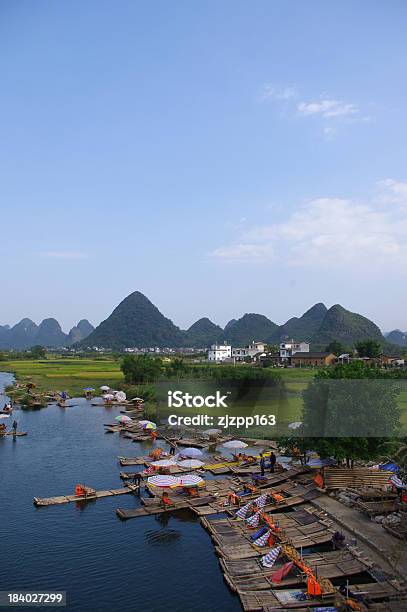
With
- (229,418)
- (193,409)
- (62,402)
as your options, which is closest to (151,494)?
(229,418)

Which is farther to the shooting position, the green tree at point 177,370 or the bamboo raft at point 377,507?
the green tree at point 177,370

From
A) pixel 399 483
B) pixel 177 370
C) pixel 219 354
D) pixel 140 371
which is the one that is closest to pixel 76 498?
pixel 399 483

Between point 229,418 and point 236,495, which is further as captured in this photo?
point 229,418

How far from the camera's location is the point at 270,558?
1811 centimetres

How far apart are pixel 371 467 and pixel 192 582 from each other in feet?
45.2

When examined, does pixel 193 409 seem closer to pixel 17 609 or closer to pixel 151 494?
pixel 151 494

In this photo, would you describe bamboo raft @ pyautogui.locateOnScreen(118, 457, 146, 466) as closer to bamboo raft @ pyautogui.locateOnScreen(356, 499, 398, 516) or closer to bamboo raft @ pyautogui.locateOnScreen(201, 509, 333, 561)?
bamboo raft @ pyautogui.locateOnScreen(201, 509, 333, 561)

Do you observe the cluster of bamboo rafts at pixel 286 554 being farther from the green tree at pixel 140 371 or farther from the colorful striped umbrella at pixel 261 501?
the green tree at pixel 140 371

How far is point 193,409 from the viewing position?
2028 inches

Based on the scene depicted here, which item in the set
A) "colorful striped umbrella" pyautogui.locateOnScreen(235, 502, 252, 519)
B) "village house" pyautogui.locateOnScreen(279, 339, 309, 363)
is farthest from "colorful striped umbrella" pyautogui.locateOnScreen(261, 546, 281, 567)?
"village house" pyautogui.locateOnScreen(279, 339, 309, 363)

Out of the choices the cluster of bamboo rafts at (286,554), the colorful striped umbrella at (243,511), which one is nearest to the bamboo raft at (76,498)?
the cluster of bamboo rafts at (286,554)

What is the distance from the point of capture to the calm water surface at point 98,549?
1719 cm

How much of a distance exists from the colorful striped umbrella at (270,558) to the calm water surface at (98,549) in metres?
1.65

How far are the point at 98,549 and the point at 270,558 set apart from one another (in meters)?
7.22
